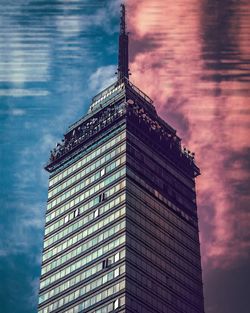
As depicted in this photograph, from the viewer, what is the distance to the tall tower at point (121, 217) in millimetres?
158625

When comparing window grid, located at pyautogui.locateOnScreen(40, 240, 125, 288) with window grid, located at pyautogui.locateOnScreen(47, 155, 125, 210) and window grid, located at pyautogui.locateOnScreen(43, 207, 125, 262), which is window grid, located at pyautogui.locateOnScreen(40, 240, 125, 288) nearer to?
window grid, located at pyautogui.locateOnScreen(43, 207, 125, 262)

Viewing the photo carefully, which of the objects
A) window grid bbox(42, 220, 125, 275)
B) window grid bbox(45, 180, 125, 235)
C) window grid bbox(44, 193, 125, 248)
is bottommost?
window grid bbox(42, 220, 125, 275)

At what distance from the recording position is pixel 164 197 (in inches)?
7092

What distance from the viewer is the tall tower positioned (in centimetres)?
15862

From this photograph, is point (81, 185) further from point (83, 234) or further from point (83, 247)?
point (83, 247)

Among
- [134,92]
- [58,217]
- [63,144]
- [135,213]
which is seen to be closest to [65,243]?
[58,217]

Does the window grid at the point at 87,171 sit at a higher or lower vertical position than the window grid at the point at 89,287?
higher

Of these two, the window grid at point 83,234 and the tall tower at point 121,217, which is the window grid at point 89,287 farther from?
the window grid at point 83,234

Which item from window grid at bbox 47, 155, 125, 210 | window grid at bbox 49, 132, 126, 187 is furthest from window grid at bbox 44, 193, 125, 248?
window grid at bbox 49, 132, 126, 187

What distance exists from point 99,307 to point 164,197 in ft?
120

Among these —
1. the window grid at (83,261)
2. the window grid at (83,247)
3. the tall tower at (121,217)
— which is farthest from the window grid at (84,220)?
the window grid at (83,261)

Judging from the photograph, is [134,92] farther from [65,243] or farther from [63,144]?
[65,243]

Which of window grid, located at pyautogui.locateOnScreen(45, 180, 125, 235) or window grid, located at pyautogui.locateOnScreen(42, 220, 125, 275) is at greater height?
window grid, located at pyautogui.locateOnScreen(45, 180, 125, 235)

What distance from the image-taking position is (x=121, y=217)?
16300 centimetres
